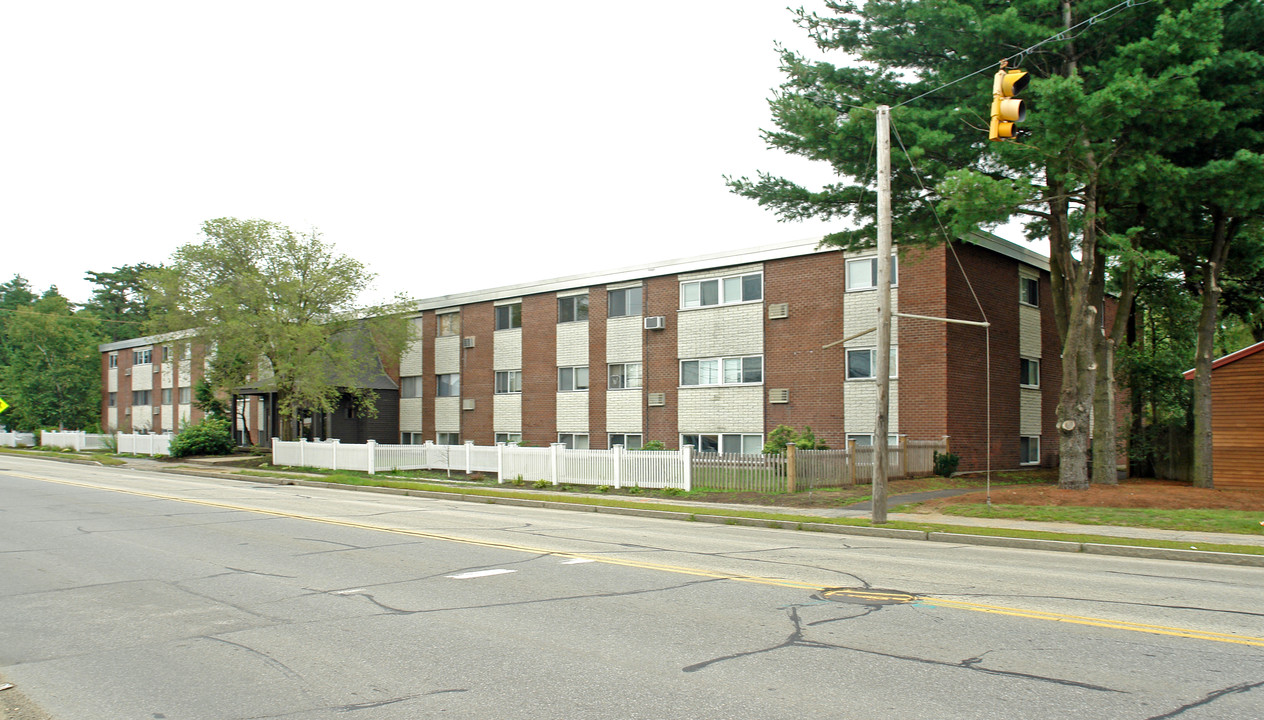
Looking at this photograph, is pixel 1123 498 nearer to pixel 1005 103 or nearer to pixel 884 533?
pixel 884 533

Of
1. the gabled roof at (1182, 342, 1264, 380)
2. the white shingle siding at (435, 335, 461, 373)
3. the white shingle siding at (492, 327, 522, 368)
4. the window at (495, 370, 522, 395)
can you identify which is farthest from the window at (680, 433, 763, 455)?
the white shingle siding at (435, 335, 461, 373)

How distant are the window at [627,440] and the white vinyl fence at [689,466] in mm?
5112

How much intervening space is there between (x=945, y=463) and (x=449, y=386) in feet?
77.6

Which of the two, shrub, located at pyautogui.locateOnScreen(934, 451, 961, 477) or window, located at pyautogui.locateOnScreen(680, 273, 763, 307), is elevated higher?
window, located at pyautogui.locateOnScreen(680, 273, 763, 307)

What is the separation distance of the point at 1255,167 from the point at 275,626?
1953cm

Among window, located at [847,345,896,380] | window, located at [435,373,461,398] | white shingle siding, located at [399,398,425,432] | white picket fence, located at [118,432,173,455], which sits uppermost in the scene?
window, located at [847,345,896,380]

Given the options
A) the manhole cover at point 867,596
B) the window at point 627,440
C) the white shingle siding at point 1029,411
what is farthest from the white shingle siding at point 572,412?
the manhole cover at point 867,596

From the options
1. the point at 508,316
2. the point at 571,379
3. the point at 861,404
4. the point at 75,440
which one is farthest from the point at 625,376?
the point at 75,440

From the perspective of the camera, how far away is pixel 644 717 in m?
5.15

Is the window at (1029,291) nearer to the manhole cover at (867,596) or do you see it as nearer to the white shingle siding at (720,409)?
the white shingle siding at (720,409)

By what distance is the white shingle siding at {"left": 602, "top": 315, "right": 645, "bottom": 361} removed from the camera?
3300 centimetres

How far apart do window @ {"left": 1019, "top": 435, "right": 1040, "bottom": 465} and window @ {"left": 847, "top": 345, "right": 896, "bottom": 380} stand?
244 inches

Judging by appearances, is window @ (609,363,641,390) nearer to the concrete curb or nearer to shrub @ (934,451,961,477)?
the concrete curb

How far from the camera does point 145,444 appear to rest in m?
46.8
